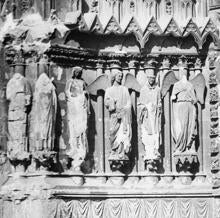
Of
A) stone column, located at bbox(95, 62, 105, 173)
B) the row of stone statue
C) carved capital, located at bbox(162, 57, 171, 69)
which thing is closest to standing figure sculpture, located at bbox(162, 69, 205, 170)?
the row of stone statue

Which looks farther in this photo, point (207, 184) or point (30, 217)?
point (207, 184)

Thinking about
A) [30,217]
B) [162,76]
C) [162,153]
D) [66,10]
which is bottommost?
[30,217]

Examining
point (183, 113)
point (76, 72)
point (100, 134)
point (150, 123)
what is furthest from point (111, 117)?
point (183, 113)

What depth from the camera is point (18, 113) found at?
17406mm

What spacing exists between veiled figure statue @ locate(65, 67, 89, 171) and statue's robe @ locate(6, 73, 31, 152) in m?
0.78

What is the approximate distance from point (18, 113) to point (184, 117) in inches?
119

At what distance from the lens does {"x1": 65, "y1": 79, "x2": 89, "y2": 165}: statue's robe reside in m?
17.7

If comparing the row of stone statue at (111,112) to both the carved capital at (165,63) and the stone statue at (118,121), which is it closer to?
the stone statue at (118,121)

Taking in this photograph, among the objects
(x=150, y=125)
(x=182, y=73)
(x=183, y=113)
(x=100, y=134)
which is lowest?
(x=100, y=134)

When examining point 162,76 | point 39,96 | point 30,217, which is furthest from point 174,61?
point 30,217

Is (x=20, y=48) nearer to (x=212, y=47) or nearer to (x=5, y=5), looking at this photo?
(x=5, y=5)

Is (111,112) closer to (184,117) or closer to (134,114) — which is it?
(134,114)

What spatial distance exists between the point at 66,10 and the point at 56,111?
188 centimetres

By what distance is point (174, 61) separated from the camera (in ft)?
61.2
